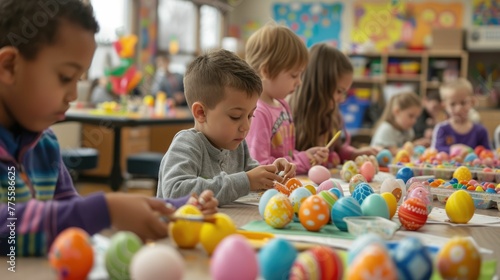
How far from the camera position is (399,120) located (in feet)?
12.5

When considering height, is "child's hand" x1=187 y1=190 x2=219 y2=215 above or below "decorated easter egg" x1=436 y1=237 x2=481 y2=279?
above

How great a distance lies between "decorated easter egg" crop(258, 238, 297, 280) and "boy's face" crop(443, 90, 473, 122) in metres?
2.83

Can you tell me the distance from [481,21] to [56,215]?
8.35 m

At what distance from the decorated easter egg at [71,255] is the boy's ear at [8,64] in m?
0.32

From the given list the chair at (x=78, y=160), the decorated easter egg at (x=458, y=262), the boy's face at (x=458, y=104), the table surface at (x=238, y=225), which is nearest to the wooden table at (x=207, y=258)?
the table surface at (x=238, y=225)

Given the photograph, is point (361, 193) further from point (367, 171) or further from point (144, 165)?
point (144, 165)

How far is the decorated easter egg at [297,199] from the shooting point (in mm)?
1108

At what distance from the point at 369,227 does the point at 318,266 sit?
32 centimetres

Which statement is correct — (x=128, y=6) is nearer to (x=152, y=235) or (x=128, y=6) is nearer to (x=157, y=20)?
(x=157, y=20)

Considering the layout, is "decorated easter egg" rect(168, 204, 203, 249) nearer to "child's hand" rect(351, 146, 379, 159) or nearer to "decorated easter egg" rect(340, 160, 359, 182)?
"decorated easter egg" rect(340, 160, 359, 182)

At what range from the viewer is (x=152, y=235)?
0.87 metres

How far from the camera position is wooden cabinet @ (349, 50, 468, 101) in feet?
26.6

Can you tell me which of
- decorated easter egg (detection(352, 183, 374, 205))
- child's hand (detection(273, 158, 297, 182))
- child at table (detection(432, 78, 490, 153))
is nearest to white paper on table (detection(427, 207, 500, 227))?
Answer: decorated easter egg (detection(352, 183, 374, 205))

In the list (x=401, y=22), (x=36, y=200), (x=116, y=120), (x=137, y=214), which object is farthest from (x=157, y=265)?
(x=401, y=22)
